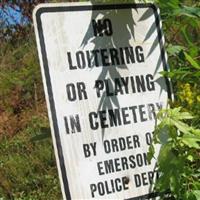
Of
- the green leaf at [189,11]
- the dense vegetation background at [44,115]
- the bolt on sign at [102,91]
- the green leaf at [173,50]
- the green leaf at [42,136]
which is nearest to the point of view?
A: the bolt on sign at [102,91]

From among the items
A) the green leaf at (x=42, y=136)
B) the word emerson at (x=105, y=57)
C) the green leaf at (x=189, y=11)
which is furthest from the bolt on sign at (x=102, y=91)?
the green leaf at (x=42, y=136)

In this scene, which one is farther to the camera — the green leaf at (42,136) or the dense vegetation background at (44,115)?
the green leaf at (42,136)

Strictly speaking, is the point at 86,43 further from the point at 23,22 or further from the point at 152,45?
the point at 23,22

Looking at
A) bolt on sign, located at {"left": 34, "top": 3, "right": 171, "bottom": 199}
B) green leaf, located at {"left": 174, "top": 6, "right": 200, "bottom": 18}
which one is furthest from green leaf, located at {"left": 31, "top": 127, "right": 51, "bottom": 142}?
green leaf, located at {"left": 174, "top": 6, "right": 200, "bottom": 18}

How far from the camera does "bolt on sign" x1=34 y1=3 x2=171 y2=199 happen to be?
1.95 m

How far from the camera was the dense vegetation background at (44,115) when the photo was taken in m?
2.06

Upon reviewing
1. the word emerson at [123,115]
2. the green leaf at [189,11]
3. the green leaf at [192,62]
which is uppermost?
the green leaf at [189,11]

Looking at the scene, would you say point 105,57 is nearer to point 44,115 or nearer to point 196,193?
point 196,193

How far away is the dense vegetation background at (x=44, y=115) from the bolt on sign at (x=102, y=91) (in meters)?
0.09

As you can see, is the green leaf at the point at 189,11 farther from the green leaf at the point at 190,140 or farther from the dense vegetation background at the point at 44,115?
the green leaf at the point at 190,140

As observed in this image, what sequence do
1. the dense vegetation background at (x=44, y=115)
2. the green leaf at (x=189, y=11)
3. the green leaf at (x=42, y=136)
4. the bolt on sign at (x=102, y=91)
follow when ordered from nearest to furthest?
the bolt on sign at (x=102, y=91) → the dense vegetation background at (x=44, y=115) → the green leaf at (x=42, y=136) → the green leaf at (x=189, y=11)

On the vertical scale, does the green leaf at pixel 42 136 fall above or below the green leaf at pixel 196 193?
above

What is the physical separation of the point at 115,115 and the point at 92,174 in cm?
22

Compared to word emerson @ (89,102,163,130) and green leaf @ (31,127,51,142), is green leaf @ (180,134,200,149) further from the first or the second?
green leaf @ (31,127,51,142)
